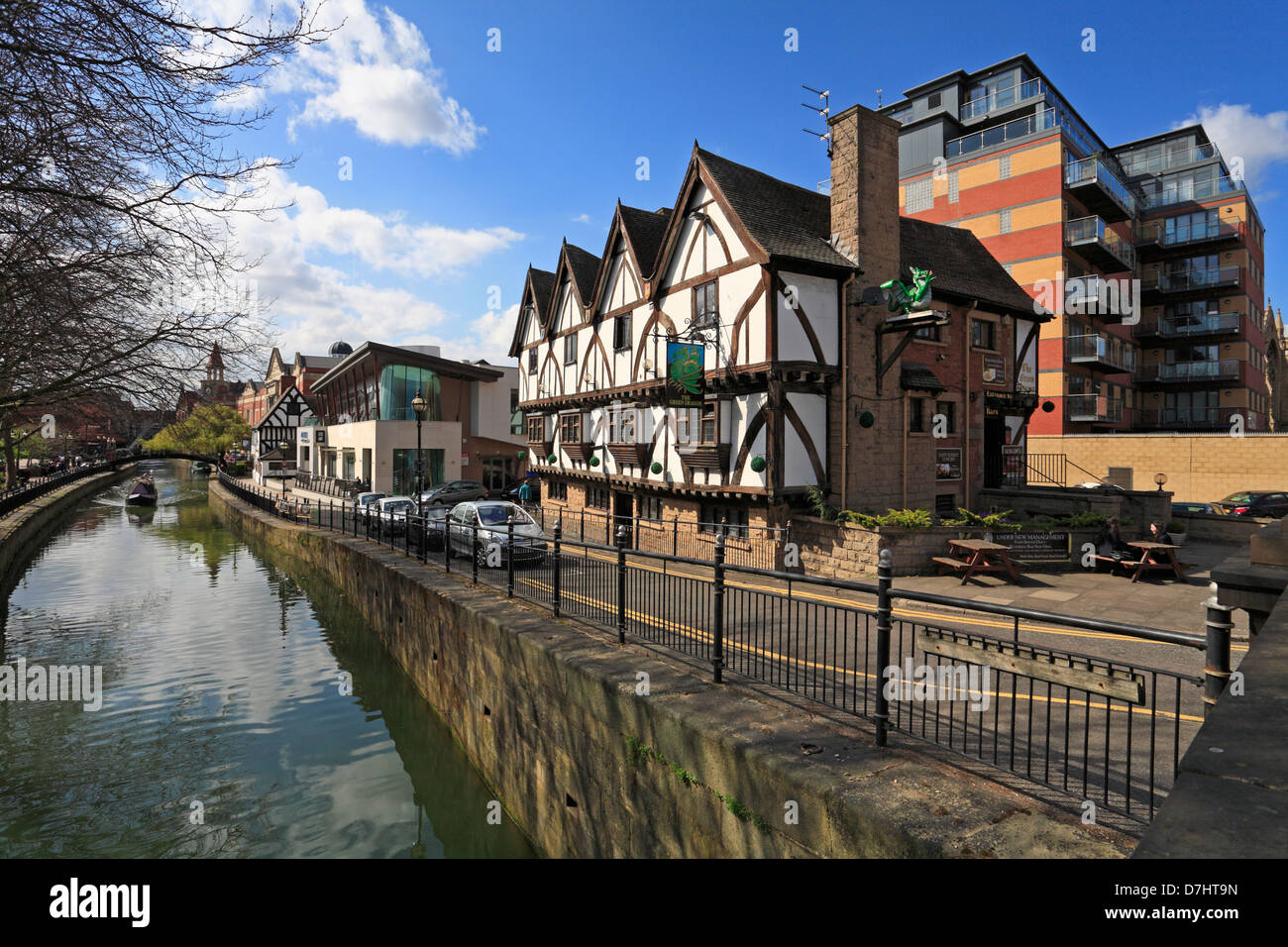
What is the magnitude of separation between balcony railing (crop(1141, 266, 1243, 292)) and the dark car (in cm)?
2088

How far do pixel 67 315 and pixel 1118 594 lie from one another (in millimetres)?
18504

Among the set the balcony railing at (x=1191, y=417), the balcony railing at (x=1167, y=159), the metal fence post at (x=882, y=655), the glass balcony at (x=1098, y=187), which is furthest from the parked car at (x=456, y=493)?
the balcony railing at (x=1167, y=159)

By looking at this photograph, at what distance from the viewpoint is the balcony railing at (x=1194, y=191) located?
1548 inches

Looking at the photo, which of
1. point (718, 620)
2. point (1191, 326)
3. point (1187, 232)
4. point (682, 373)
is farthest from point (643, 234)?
point (1191, 326)

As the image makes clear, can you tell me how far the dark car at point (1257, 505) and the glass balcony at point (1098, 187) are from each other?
1736cm

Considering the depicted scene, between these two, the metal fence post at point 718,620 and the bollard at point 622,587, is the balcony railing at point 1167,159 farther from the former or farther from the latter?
the metal fence post at point 718,620

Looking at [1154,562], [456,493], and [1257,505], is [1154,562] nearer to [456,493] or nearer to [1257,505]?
[1257,505]

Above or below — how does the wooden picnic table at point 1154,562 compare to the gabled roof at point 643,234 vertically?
below

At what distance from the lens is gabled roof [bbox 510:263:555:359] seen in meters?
31.2

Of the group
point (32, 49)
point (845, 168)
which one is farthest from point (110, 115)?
point (845, 168)

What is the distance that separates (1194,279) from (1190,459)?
17542mm

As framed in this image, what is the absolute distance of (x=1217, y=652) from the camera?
320cm

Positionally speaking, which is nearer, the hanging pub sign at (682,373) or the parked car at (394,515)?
the parked car at (394,515)

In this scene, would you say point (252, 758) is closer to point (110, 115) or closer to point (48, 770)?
point (48, 770)
